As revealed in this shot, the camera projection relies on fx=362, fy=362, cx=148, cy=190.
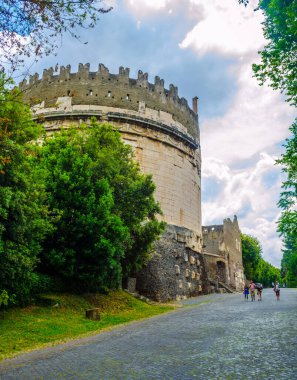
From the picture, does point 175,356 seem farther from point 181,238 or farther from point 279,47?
point 181,238

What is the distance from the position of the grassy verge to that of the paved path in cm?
92

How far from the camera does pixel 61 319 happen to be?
1150 cm

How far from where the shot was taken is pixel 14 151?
8445 millimetres

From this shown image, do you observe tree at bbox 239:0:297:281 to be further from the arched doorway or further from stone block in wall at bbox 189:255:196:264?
the arched doorway

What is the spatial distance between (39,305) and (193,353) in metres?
7.57

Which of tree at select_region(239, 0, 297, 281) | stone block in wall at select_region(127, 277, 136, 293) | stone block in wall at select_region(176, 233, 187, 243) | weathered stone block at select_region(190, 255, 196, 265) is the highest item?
tree at select_region(239, 0, 297, 281)

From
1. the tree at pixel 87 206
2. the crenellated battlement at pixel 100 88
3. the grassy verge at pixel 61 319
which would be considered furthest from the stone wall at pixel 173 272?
the crenellated battlement at pixel 100 88

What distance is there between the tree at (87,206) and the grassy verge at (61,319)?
34.8 inches

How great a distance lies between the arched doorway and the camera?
3594 cm

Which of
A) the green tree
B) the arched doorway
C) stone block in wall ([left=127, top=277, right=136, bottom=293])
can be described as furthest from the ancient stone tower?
the green tree

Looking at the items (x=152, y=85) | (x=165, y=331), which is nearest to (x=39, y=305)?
(x=165, y=331)

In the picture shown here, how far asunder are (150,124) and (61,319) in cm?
1501

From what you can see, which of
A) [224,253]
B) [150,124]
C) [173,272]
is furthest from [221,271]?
[150,124]

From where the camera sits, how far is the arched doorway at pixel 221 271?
35938 millimetres
